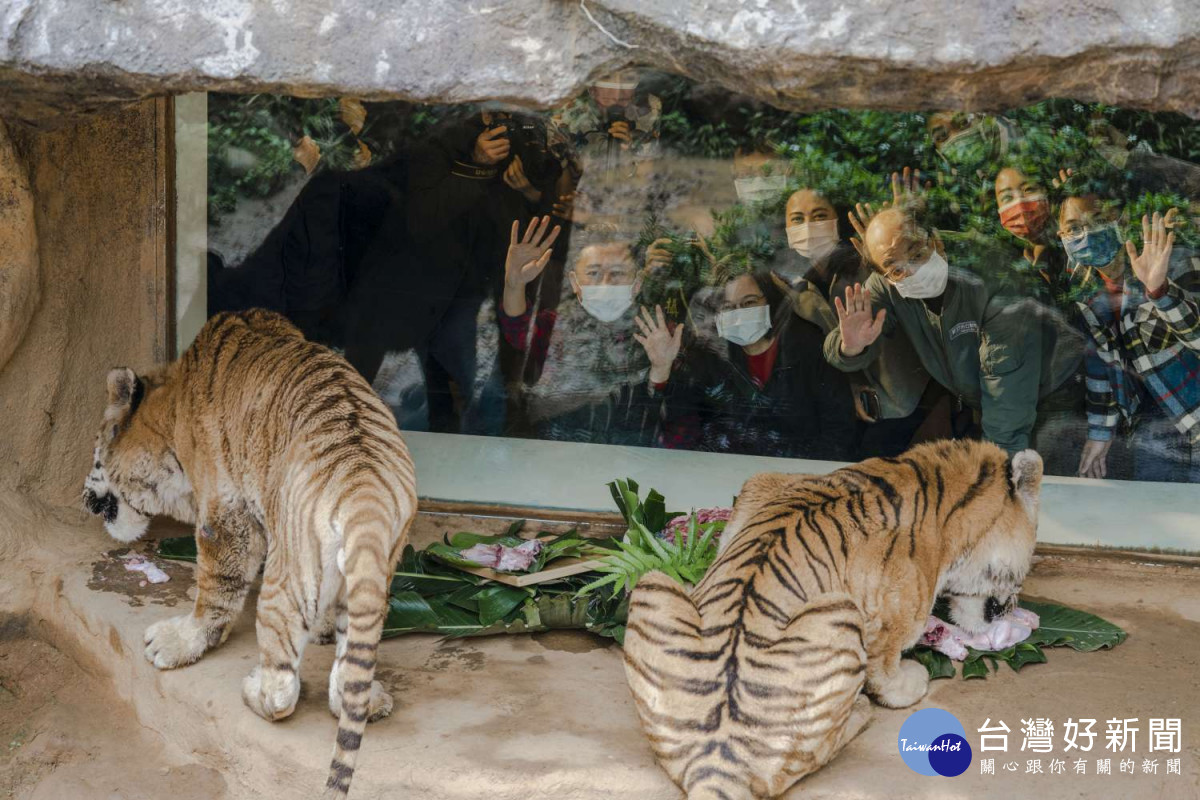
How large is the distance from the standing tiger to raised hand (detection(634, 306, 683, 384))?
210cm

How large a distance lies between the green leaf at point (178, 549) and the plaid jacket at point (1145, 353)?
486 centimetres

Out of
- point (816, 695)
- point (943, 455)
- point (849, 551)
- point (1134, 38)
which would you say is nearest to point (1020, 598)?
point (943, 455)

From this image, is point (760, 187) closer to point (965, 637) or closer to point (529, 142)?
point (529, 142)

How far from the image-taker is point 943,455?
4824 millimetres

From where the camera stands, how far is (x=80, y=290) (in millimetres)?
5438

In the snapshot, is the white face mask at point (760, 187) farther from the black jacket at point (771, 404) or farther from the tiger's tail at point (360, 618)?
the tiger's tail at point (360, 618)

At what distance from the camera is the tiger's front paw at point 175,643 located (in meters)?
4.59

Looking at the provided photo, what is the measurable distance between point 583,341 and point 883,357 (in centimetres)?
170

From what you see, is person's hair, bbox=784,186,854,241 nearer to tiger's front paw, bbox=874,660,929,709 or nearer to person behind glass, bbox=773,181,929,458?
person behind glass, bbox=773,181,929,458

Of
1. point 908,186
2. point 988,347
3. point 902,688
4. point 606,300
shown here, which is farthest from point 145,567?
point 988,347

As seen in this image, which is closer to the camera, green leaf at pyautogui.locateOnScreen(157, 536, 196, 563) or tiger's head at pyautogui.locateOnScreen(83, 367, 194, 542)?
tiger's head at pyautogui.locateOnScreen(83, 367, 194, 542)

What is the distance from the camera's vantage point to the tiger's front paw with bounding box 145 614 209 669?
15.1 feet

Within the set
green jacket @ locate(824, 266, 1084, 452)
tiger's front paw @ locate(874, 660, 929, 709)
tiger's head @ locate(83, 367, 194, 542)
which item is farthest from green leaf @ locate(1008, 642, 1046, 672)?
tiger's head @ locate(83, 367, 194, 542)

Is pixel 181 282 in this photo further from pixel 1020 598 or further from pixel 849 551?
pixel 1020 598
